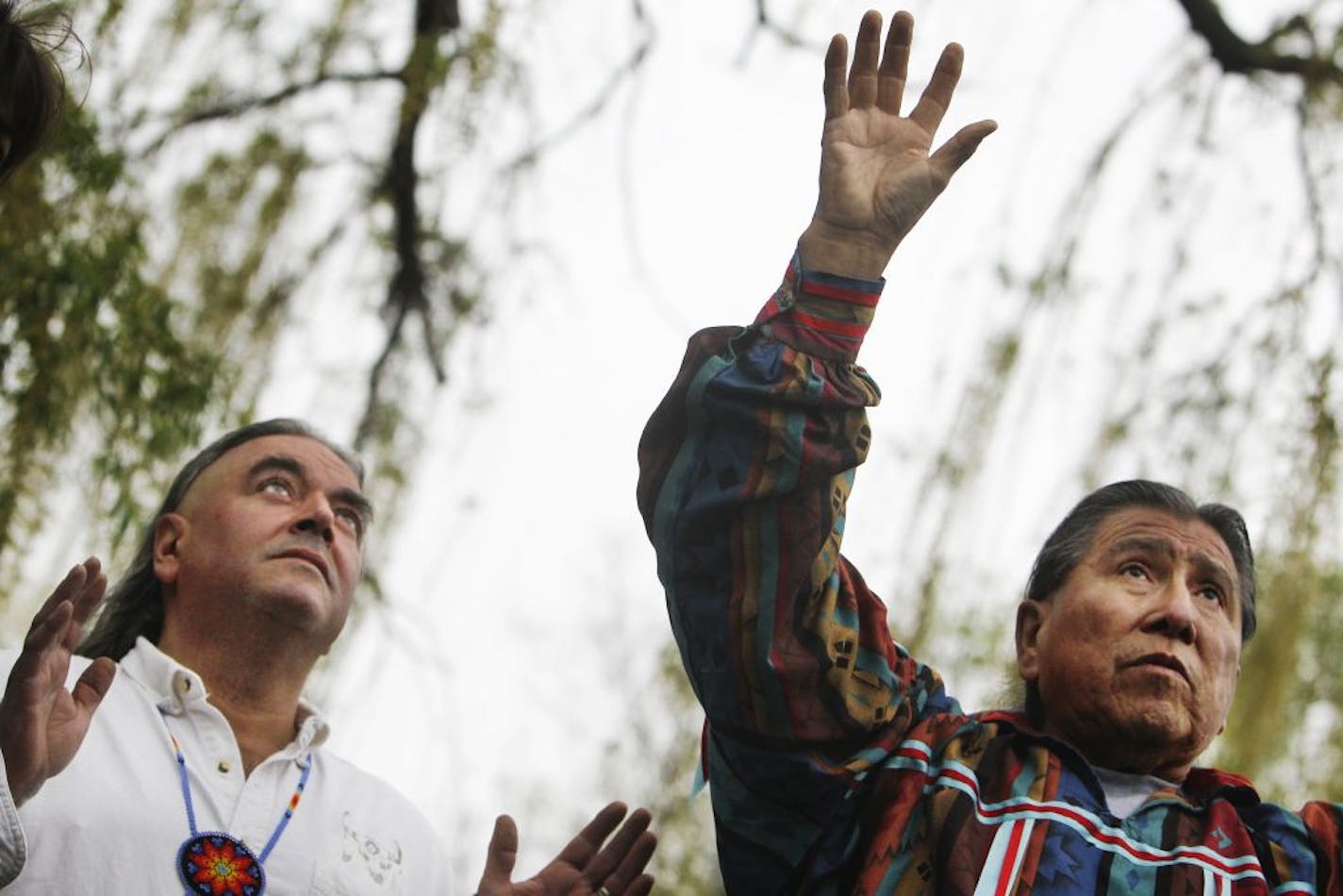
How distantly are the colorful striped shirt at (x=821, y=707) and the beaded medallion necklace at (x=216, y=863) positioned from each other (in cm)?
70

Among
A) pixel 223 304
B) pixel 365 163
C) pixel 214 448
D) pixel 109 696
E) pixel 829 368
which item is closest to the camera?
pixel 829 368

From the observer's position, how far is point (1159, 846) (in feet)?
7.36

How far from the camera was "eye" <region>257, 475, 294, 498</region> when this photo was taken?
10.4ft

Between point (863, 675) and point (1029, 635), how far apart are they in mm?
393

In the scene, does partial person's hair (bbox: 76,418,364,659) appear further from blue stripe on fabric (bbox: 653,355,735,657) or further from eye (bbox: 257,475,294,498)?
blue stripe on fabric (bbox: 653,355,735,657)

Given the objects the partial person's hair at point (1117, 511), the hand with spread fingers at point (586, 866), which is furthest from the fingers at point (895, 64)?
the hand with spread fingers at point (586, 866)

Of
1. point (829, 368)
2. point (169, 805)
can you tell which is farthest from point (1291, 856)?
point (169, 805)

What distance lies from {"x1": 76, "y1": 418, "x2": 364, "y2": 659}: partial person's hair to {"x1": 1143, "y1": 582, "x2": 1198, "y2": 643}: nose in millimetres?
1616

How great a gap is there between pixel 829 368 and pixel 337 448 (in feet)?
4.70

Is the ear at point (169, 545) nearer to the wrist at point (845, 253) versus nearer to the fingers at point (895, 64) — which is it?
the wrist at point (845, 253)

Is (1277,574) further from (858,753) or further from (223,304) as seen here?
(223,304)

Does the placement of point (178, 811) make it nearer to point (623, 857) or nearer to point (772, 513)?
point (623, 857)

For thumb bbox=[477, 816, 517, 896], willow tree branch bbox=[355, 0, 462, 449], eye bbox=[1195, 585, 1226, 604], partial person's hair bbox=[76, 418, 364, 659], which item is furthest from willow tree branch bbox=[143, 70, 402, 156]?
eye bbox=[1195, 585, 1226, 604]

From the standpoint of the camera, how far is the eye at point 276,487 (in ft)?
10.4
